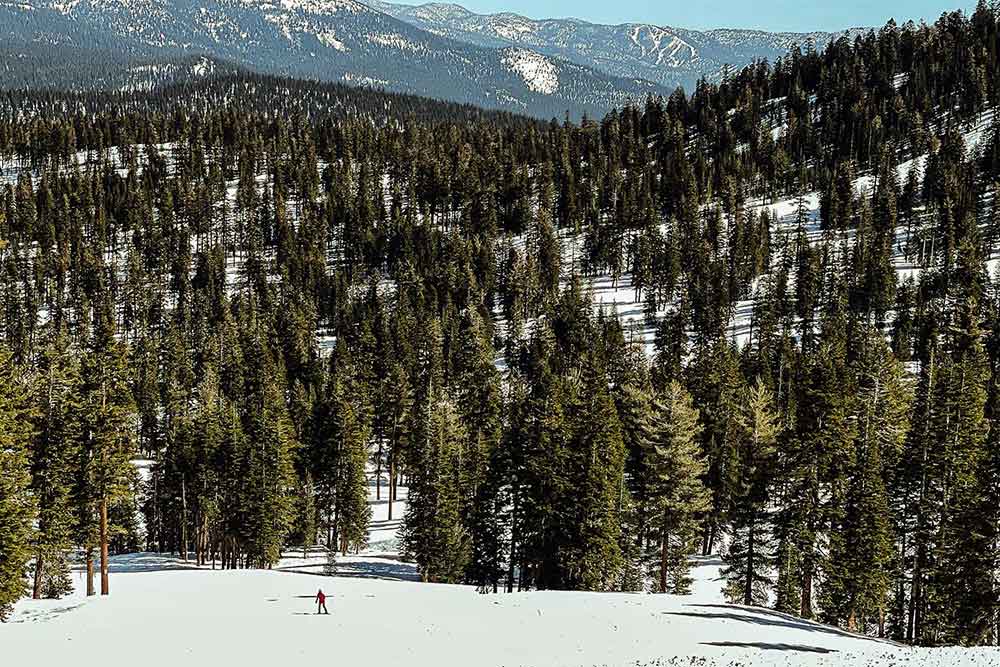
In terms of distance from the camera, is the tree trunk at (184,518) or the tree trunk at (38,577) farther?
the tree trunk at (184,518)

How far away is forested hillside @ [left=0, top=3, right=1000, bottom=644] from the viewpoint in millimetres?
39188

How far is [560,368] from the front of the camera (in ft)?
352

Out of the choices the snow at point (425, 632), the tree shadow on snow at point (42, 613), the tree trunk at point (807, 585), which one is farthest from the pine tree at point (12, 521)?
the tree trunk at point (807, 585)

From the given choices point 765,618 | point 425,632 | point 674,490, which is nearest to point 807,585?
point 674,490

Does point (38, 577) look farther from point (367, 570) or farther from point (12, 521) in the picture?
point (367, 570)

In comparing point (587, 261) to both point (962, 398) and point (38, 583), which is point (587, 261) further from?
point (38, 583)

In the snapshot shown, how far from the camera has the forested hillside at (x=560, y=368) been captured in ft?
129

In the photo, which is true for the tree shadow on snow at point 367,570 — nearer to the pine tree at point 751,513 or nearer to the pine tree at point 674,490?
the pine tree at point 674,490

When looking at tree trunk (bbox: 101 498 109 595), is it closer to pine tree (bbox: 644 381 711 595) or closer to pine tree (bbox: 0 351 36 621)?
pine tree (bbox: 0 351 36 621)

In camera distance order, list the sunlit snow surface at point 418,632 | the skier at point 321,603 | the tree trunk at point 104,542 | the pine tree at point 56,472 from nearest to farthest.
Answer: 1. the sunlit snow surface at point 418,632
2. the skier at point 321,603
3. the pine tree at point 56,472
4. the tree trunk at point 104,542

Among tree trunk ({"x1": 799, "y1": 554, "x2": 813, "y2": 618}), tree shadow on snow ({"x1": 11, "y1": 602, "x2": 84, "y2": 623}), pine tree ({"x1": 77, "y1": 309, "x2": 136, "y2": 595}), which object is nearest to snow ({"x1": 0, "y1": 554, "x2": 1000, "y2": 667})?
tree shadow on snow ({"x1": 11, "y1": 602, "x2": 84, "y2": 623})

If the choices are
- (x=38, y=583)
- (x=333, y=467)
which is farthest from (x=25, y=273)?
(x=38, y=583)

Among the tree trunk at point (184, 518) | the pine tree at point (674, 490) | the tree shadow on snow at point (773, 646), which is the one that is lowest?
the tree trunk at point (184, 518)

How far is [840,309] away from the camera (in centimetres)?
11431
